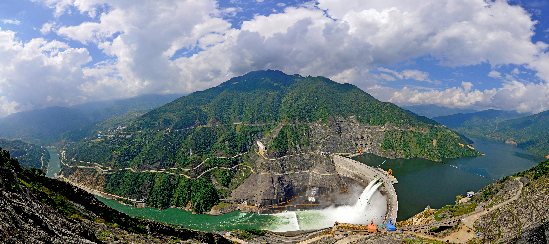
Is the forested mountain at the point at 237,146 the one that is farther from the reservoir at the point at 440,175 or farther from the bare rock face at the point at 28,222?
the bare rock face at the point at 28,222

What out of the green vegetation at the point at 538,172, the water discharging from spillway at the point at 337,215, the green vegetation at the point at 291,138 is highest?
the green vegetation at the point at 291,138

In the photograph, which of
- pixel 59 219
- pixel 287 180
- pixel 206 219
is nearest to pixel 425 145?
pixel 287 180

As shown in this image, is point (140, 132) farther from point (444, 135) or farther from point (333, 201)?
point (444, 135)

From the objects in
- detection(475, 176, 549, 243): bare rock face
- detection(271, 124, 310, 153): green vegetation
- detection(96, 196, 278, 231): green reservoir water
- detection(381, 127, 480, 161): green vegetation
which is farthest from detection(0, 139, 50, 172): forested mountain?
detection(381, 127, 480, 161): green vegetation

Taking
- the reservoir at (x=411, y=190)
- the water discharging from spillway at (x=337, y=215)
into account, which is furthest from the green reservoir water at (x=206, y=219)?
the water discharging from spillway at (x=337, y=215)

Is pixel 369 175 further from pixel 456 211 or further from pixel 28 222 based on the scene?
pixel 28 222

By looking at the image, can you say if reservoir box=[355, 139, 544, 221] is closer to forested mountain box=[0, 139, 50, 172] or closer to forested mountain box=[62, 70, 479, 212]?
forested mountain box=[62, 70, 479, 212]

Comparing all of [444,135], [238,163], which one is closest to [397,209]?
[238,163]
